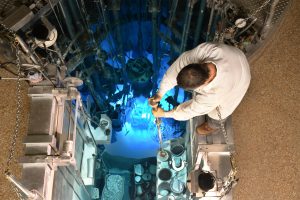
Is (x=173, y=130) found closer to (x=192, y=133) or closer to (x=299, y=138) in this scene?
(x=192, y=133)

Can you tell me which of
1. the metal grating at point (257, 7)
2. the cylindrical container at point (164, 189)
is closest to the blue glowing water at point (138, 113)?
the cylindrical container at point (164, 189)

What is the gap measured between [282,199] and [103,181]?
94.3 inches

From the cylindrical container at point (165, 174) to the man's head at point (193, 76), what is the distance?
1.78 meters

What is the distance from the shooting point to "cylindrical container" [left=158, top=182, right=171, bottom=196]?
12.9ft

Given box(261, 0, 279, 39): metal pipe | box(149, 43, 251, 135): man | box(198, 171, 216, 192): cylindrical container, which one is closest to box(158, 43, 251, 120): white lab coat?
box(149, 43, 251, 135): man

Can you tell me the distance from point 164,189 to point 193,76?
194 cm

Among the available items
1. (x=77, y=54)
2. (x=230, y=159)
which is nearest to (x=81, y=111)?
(x=77, y=54)

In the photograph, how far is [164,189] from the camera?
3.93 meters

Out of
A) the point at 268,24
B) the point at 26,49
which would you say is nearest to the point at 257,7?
the point at 268,24

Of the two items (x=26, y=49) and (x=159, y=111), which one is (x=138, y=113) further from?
(x=26, y=49)

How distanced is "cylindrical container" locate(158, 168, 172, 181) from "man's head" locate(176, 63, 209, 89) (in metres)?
1.78

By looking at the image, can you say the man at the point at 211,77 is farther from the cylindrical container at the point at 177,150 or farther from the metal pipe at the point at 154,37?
the metal pipe at the point at 154,37

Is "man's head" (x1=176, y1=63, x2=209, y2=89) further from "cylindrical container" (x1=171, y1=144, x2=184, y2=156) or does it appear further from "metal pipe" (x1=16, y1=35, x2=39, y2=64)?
"cylindrical container" (x1=171, y1=144, x2=184, y2=156)

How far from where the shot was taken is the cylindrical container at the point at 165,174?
13.0ft
